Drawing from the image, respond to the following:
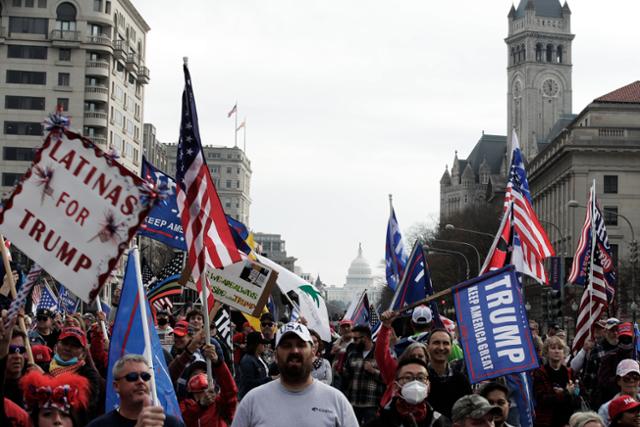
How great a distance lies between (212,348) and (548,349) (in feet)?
13.0

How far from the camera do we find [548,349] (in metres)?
11.5

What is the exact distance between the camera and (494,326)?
405 inches

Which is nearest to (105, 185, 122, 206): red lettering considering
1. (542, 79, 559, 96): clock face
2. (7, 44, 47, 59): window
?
(7, 44, 47, 59): window

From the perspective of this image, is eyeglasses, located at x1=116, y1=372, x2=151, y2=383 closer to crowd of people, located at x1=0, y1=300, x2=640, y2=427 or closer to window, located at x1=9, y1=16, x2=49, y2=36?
crowd of people, located at x1=0, y1=300, x2=640, y2=427

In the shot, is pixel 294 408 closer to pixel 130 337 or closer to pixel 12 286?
pixel 130 337

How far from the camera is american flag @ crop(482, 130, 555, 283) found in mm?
15328

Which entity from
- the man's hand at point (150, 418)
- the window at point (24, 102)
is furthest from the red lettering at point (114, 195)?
the window at point (24, 102)

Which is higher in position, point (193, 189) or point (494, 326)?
point (193, 189)

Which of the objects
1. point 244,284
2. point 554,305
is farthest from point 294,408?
point 554,305

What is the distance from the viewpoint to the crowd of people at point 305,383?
6.70 meters

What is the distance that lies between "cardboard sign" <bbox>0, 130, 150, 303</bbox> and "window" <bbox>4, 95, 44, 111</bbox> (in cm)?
8288

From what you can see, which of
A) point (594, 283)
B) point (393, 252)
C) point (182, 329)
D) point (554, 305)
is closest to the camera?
point (182, 329)

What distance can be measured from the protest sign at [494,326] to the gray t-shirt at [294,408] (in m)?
3.35

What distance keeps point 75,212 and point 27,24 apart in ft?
279
